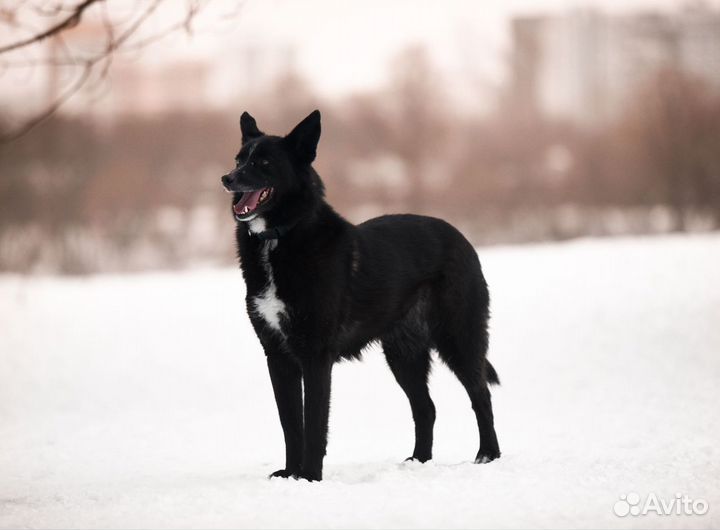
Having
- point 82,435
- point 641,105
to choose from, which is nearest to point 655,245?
point 641,105

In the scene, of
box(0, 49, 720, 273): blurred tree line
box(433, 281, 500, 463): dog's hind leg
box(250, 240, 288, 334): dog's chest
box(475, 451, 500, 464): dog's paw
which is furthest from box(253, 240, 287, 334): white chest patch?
box(0, 49, 720, 273): blurred tree line

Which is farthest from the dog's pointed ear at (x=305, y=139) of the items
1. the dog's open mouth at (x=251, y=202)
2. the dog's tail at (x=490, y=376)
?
the dog's tail at (x=490, y=376)

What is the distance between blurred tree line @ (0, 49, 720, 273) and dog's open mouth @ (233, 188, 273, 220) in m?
15.7

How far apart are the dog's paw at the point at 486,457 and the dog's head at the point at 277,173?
6.62 ft

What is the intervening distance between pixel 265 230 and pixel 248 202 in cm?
20

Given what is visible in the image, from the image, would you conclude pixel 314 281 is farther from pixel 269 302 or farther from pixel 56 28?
pixel 56 28

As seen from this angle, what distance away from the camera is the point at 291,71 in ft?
77.0

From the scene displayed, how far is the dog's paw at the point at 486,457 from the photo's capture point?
6.01m

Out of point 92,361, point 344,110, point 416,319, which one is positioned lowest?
point 92,361

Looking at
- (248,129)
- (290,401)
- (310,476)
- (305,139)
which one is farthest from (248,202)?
(310,476)

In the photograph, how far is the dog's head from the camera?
510cm

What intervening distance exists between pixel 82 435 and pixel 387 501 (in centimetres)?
448

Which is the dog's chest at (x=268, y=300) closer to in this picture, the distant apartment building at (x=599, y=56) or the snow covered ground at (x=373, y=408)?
the snow covered ground at (x=373, y=408)

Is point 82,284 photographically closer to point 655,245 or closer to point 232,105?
point 232,105
